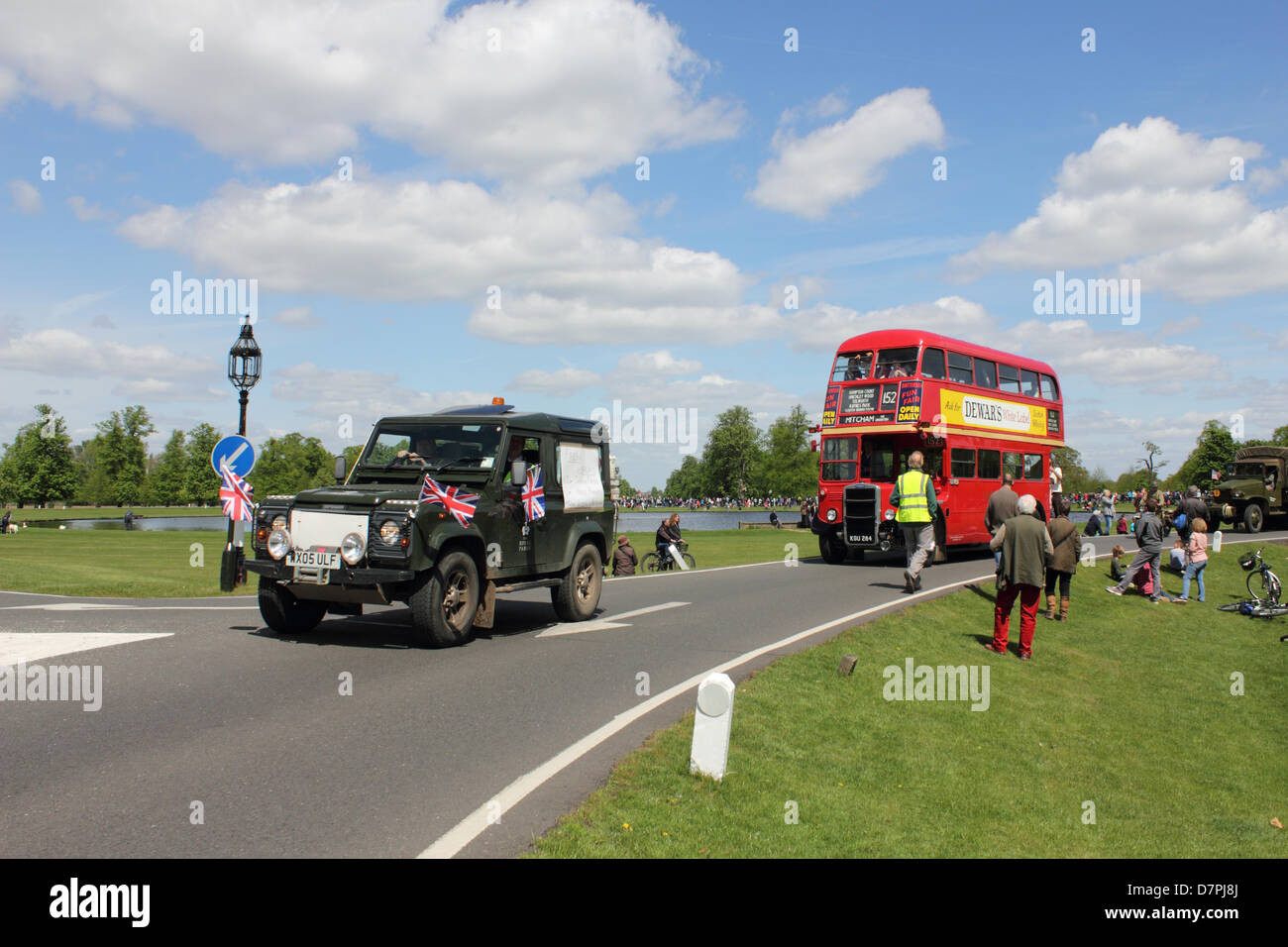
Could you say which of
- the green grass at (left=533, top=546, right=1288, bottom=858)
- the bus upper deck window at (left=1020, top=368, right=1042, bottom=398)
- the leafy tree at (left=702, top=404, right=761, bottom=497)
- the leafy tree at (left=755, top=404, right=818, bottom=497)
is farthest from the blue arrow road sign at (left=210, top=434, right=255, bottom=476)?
the leafy tree at (left=702, top=404, right=761, bottom=497)

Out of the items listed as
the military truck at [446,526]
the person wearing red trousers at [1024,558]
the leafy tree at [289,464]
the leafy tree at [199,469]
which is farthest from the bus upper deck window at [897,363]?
the leafy tree at [199,469]

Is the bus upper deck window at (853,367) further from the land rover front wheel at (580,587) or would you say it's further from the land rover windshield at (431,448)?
the land rover windshield at (431,448)

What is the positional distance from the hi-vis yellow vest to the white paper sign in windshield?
538 centimetres

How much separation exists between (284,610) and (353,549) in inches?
62.9

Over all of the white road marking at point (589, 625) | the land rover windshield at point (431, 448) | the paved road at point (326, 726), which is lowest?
the white road marking at point (589, 625)

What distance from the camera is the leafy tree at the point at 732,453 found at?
14338cm

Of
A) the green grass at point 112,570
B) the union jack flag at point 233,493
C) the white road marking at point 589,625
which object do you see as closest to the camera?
the white road marking at point 589,625

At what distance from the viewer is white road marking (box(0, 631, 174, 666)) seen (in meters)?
8.12

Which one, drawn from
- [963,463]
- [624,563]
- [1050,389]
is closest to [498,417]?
[624,563]

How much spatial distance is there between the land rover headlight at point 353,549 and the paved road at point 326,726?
96 cm
